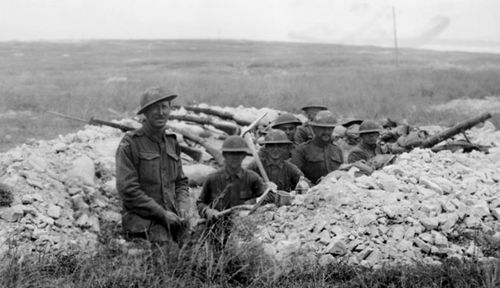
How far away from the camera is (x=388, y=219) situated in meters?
5.38

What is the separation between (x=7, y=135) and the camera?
1163 cm

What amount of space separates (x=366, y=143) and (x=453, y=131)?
1416 millimetres

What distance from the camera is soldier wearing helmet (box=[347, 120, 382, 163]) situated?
7.93 m

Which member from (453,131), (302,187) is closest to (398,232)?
(302,187)

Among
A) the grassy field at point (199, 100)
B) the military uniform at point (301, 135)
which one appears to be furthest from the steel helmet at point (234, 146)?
the military uniform at point (301, 135)

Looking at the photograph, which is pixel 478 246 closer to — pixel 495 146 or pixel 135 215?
pixel 135 215

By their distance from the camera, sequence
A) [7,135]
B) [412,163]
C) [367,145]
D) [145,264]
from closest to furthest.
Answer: [145,264]
[412,163]
[367,145]
[7,135]

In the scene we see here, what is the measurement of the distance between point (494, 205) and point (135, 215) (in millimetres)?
3252

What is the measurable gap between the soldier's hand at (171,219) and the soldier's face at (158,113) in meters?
0.75

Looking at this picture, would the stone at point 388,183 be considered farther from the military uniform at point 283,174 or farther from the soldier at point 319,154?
the soldier at point 319,154

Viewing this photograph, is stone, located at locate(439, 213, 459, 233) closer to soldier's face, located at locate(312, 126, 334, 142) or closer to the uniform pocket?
the uniform pocket

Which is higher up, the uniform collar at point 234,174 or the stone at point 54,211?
the uniform collar at point 234,174

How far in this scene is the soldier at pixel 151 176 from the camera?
5.11 metres

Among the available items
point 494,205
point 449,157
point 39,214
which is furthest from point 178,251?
point 449,157
